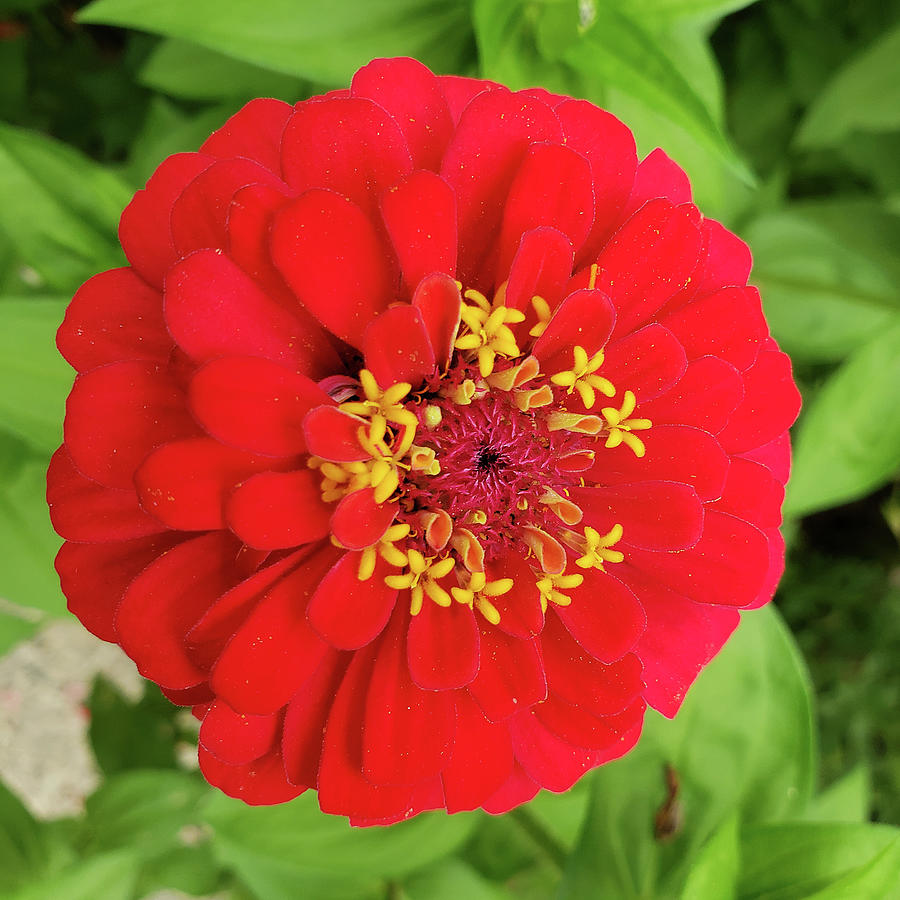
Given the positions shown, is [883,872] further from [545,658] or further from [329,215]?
[329,215]

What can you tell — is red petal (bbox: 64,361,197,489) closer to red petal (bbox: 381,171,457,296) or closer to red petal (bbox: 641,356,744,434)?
red petal (bbox: 381,171,457,296)

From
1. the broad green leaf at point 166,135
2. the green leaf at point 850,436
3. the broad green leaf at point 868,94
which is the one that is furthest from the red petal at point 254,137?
the broad green leaf at point 868,94

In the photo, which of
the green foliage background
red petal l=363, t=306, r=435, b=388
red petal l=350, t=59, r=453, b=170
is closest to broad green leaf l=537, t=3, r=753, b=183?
the green foliage background

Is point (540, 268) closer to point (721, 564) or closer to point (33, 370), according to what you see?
point (721, 564)

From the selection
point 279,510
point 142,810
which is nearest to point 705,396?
point 279,510

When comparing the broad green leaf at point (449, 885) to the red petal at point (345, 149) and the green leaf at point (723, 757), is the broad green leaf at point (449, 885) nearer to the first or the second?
the green leaf at point (723, 757)

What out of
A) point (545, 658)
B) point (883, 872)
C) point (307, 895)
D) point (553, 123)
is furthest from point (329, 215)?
point (307, 895)

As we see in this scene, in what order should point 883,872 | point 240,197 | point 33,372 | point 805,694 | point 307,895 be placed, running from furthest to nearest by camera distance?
point 307,895 < point 805,694 < point 33,372 < point 883,872 < point 240,197
